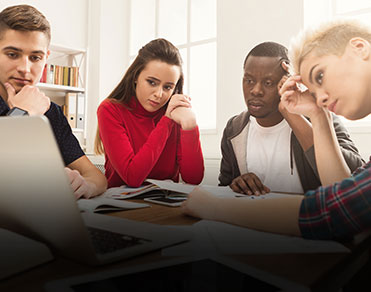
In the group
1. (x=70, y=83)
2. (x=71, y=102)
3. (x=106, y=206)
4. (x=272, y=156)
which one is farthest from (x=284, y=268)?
(x=70, y=83)

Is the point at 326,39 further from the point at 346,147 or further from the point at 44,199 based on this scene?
the point at 44,199

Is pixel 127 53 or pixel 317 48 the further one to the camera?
pixel 127 53

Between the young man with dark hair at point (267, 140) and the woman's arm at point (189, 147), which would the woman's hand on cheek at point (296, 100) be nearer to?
the young man with dark hair at point (267, 140)

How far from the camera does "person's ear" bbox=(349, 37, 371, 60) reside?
63cm

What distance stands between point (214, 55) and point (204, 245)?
0.79 meters

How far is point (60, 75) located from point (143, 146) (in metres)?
0.62

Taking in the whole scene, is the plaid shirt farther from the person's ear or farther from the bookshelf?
the bookshelf

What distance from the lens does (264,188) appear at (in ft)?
2.70

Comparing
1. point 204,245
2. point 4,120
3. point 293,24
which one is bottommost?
point 204,245

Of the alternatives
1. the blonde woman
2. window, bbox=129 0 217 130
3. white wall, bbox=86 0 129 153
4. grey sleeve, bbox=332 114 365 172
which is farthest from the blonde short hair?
white wall, bbox=86 0 129 153

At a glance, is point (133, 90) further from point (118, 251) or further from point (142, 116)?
point (118, 251)

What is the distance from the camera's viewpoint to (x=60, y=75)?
127cm

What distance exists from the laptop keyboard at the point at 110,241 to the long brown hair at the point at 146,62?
0.71 m

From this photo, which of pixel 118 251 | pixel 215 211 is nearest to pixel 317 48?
pixel 215 211
